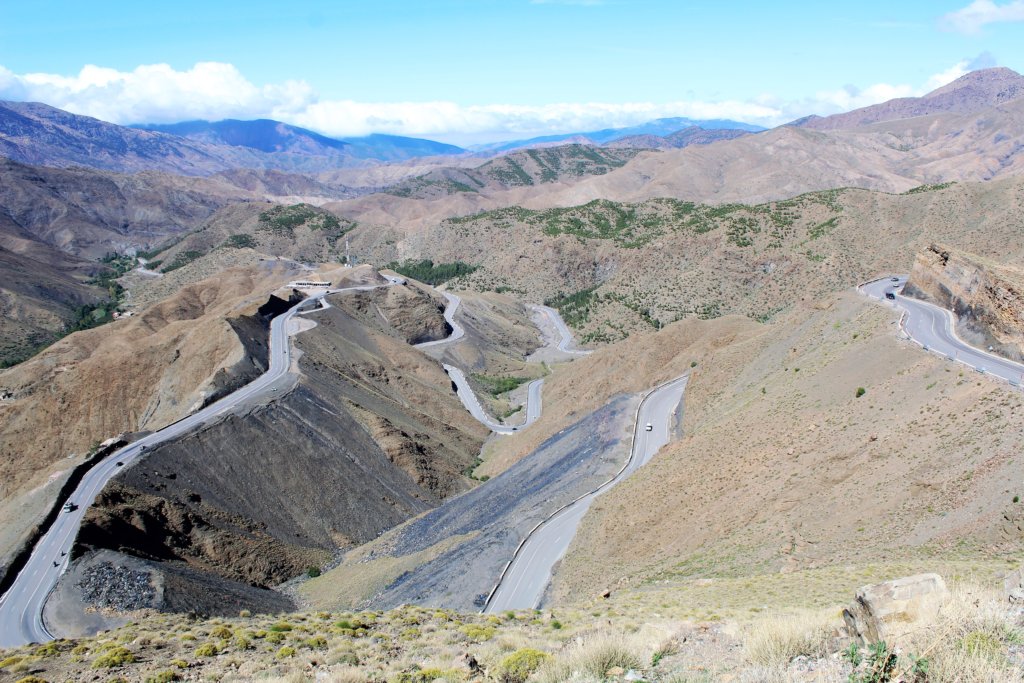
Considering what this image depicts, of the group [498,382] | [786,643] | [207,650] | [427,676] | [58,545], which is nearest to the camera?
[786,643]

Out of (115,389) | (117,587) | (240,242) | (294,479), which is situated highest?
(240,242)

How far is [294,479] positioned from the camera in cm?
4659

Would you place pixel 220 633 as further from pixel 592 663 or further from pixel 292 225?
pixel 292 225

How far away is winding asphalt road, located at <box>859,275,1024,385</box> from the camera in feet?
105

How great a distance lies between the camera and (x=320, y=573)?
40.4 meters

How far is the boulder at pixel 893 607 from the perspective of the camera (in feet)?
34.7

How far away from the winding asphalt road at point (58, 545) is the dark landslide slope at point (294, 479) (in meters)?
0.86

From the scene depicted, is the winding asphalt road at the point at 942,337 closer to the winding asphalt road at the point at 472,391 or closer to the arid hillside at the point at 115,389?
the winding asphalt road at the point at 472,391

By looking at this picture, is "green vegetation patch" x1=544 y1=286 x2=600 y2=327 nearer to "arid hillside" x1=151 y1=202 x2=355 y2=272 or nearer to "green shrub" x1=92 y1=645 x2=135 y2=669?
"arid hillside" x1=151 y1=202 x2=355 y2=272

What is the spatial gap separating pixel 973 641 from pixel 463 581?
1039 inches

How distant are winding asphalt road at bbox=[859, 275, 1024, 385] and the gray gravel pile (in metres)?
37.9

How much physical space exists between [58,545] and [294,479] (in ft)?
49.9

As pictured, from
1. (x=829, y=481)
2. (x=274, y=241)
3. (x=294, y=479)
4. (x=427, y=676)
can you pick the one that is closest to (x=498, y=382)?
(x=294, y=479)

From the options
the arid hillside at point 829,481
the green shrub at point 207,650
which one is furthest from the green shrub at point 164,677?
the arid hillside at point 829,481
